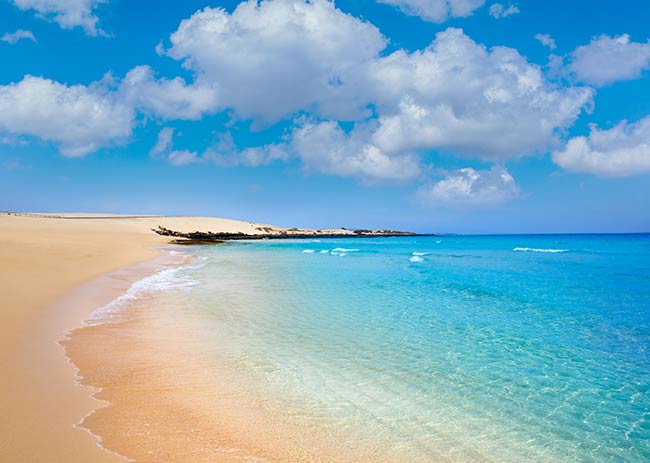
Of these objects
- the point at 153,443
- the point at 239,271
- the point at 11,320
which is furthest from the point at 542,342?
the point at 239,271

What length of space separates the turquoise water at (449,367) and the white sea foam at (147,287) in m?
1.62

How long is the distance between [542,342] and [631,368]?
195 cm

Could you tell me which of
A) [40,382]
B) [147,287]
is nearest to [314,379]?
[40,382]

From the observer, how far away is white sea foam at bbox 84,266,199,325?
10.9 meters

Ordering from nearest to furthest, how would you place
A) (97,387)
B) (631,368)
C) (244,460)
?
(244,460) < (97,387) < (631,368)

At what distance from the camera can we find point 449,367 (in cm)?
768

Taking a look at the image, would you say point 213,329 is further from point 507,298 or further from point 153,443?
point 507,298

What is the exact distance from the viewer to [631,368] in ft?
25.7

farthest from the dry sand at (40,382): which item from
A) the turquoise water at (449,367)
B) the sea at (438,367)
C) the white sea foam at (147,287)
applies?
the turquoise water at (449,367)

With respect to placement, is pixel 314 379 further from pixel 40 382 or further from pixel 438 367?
pixel 40 382

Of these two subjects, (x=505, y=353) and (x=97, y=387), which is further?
(x=505, y=353)

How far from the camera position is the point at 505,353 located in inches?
343

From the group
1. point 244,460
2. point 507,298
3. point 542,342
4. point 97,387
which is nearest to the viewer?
point 244,460

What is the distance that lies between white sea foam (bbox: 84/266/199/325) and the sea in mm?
143
